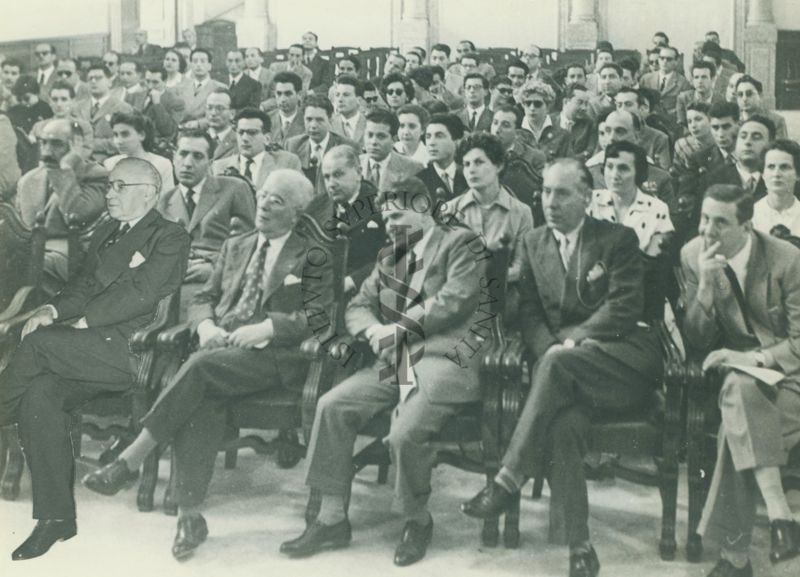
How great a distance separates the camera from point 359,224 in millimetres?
4172

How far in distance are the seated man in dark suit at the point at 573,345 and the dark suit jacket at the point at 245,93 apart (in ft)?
6.61

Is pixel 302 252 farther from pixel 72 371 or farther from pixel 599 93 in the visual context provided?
pixel 599 93

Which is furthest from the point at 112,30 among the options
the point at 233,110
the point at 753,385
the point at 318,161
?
the point at 753,385

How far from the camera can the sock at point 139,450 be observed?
3.95 m

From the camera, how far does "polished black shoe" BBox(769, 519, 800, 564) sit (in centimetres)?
345

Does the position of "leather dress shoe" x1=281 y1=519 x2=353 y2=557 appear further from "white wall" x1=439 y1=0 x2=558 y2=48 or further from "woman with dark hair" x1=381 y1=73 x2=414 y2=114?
"woman with dark hair" x1=381 y1=73 x2=414 y2=114

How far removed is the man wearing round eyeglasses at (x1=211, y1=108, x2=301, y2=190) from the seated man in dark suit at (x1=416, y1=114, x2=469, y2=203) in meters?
0.64

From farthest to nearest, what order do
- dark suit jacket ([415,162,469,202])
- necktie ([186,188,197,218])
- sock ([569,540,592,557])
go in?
1. necktie ([186,188,197,218])
2. dark suit jacket ([415,162,469,202])
3. sock ([569,540,592,557])

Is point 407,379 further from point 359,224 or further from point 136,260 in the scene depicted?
point 136,260

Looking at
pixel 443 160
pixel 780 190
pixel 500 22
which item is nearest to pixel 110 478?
pixel 443 160

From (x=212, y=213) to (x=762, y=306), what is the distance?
238 cm

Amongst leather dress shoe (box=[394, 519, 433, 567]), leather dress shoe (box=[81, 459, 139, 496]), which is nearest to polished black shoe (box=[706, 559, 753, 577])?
leather dress shoe (box=[394, 519, 433, 567])

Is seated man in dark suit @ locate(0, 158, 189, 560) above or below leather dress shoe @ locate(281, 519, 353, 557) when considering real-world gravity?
above

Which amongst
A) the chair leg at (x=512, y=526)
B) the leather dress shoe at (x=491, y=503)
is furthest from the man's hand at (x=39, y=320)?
the chair leg at (x=512, y=526)
